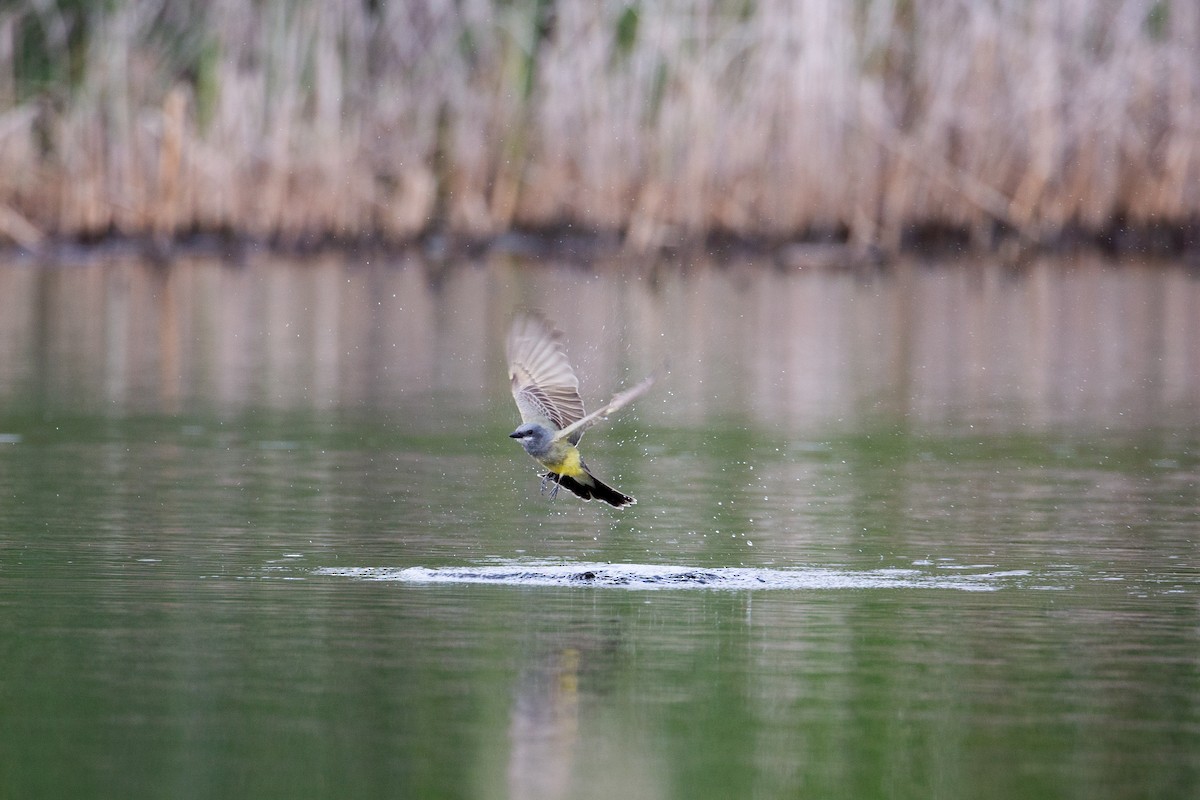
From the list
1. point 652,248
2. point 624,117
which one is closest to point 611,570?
point 624,117

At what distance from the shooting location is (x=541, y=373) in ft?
27.7

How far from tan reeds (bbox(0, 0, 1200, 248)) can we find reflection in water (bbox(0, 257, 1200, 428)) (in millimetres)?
851

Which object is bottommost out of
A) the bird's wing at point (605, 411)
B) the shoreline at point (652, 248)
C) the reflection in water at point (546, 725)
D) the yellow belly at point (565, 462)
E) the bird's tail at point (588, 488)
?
the reflection in water at point (546, 725)

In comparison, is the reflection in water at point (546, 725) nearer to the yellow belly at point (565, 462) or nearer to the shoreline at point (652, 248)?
the yellow belly at point (565, 462)

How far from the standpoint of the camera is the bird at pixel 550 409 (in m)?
7.63

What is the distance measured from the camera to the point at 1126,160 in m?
23.3

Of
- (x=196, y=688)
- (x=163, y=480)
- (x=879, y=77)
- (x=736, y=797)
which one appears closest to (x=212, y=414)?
(x=163, y=480)

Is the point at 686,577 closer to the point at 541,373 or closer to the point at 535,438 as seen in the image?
the point at 535,438

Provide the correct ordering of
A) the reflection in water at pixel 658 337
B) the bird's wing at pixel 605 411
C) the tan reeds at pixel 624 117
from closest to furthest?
the bird's wing at pixel 605 411 < the reflection in water at pixel 658 337 < the tan reeds at pixel 624 117

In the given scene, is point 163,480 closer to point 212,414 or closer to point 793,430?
point 212,414

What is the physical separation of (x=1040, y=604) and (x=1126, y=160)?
1674cm

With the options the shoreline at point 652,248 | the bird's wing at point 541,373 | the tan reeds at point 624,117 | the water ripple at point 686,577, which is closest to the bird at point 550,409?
the bird's wing at point 541,373

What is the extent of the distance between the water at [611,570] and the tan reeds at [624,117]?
6215 mm

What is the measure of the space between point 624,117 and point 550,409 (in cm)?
1553
